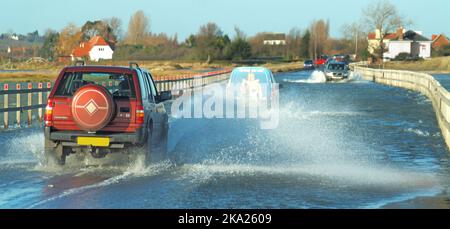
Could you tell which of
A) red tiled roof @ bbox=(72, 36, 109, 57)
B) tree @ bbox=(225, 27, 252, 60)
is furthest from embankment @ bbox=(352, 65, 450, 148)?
red tiled roof @ bbox=(72, 36, 109, 57)

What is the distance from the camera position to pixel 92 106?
13.0 metres

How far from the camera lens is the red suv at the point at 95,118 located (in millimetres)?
12984

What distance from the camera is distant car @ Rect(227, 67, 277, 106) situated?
29938mm

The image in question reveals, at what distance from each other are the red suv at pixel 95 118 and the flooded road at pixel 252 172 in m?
0.36

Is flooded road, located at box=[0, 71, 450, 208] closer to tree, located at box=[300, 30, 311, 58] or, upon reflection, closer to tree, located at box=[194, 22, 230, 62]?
tree, located at box=[194, 22, 230, 62]

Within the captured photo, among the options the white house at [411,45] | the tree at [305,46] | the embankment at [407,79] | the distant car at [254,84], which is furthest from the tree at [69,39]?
the distant car at [254,84]

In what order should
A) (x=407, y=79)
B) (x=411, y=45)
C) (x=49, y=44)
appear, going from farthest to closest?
(x=49, y=44) < (x=411, y=45) < (x=407, y=79)

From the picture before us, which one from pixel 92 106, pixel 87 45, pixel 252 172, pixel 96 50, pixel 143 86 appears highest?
pixel 87 45

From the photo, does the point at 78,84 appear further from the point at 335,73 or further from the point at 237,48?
the point at 237,48

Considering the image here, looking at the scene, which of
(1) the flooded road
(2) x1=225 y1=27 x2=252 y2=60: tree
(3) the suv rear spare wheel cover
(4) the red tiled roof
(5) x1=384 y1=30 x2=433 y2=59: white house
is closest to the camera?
(1) the flooded road

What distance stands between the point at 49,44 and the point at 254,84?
162m

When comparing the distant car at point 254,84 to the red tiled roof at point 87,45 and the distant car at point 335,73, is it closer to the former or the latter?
the distant car at point 335,73

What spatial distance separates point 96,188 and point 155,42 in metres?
185

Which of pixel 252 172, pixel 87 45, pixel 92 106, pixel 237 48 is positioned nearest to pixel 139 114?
pixel 92 106
